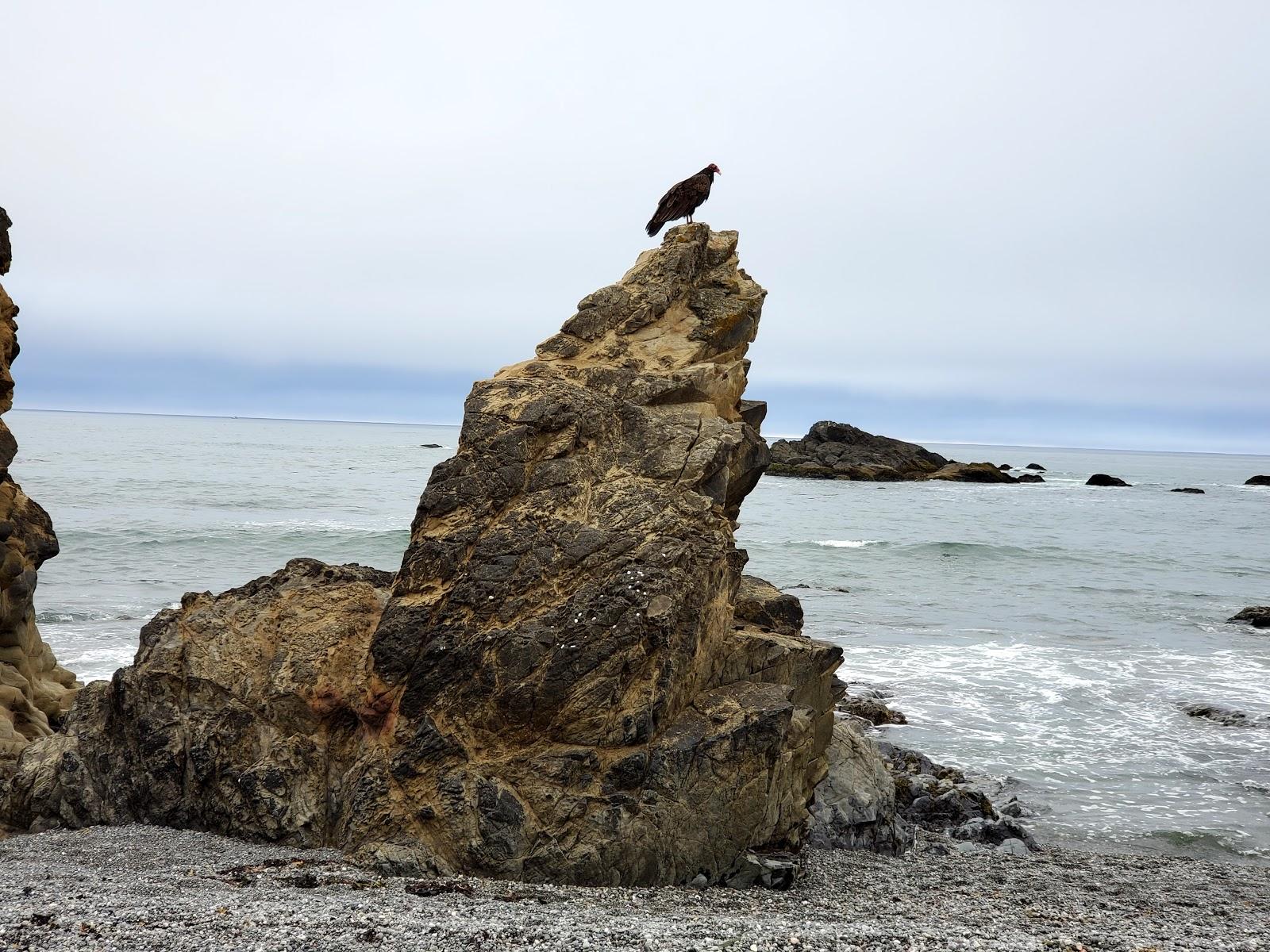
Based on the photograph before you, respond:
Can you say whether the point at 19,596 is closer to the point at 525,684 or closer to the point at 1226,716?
the point at 525,684

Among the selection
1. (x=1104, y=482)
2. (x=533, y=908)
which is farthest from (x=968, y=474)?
(x=533, y=908)

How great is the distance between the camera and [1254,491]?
316ft

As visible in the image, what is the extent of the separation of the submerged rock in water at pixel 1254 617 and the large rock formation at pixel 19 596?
2602 cm

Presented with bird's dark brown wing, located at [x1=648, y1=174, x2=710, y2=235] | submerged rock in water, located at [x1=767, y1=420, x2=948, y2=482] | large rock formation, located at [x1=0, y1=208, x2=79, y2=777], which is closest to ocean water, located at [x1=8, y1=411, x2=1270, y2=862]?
large rock formation, located at [x1=0, y1=208, x2=79, y2=777]

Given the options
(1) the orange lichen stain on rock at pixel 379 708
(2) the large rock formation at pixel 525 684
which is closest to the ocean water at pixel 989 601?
(2) the large rock formation at pixel 525 684

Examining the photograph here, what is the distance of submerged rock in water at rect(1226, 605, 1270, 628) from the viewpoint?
25.3 meters

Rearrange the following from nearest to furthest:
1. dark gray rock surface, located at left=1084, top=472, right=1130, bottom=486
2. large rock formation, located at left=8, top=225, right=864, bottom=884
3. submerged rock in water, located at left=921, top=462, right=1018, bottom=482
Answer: large rock formation, located at left=8, top=225, right=864, bottom=884 < submerged rock in water, located at left=921, top=462, right=1018, bottom=482 < dark gray rock surface, located at left=1084, top=472, right=1130, bottom=486

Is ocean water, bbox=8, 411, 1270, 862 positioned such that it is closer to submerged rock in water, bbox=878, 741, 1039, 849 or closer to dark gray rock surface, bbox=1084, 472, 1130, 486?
submerged rock in water, bbox=878, 741, 1039, 849

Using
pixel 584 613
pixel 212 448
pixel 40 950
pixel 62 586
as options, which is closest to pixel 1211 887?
pixel 584 613

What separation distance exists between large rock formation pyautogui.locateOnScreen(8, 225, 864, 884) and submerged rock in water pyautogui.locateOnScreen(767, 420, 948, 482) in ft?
249

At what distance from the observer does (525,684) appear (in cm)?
769

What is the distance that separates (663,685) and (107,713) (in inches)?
200

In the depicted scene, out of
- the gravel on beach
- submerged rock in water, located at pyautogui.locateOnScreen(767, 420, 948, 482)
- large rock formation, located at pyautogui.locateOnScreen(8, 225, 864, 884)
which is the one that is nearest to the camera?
→ the gravel on beach

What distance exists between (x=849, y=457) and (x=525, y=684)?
8075cm
